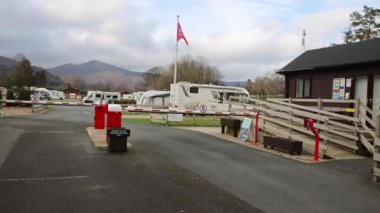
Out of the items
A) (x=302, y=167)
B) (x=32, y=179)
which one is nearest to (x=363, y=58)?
(x=302, y=167)

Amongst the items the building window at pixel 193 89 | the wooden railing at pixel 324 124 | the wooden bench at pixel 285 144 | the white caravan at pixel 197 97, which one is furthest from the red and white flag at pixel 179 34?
the wooden bench at pixel 285 144

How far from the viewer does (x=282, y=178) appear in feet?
34.8

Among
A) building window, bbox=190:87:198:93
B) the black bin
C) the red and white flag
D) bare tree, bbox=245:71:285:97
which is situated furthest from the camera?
bare tree, bbox=245:71:285:97

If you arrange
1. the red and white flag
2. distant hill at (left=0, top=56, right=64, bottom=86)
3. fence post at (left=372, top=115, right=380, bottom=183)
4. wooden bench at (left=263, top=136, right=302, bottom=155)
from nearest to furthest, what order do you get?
fence post at (left=372, top=115, right=380, bottom=183)
wooden bench at (left=263, top=136, right=302, bottom=155)
the red and white flag
distant hill at (left=0, top=56, right=64, bottom=86)

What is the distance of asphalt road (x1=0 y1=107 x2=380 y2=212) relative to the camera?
307 inches

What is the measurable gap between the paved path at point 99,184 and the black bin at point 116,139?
12.7 inches

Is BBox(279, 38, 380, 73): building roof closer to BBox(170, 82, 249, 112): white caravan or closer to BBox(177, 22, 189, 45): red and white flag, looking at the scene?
BBox(177, 22, 189, 45): red and white flag

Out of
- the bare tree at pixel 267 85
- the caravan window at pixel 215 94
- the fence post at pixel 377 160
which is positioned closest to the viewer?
the fence post at pixel 377 160

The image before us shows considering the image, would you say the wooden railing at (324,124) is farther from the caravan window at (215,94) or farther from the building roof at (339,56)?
the caravan window at (215,94)

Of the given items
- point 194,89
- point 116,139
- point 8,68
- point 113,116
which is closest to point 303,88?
point 113,116

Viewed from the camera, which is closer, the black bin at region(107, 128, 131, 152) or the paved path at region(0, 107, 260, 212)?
the paved path at region(0, 107, 260, 212)

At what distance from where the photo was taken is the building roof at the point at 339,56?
1847 cm

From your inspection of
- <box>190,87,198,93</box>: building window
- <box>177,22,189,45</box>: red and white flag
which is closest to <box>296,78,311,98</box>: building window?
<box>177,22,189,45</box>: red and white flag

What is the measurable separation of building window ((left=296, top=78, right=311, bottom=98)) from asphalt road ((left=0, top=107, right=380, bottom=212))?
8.07 meters
